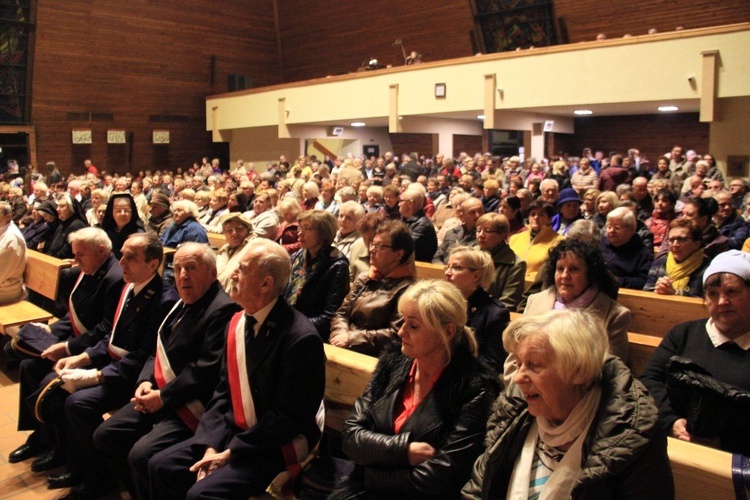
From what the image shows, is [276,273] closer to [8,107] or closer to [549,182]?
[549,182]

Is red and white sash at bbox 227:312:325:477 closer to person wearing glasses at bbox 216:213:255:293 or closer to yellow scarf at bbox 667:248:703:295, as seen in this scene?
person wearing glasses at bbox 216:213:255:293

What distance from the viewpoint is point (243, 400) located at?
270 centimetres

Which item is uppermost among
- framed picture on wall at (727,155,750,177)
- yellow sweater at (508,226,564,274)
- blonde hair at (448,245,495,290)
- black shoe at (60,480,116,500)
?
framed picture on wall at (727,155,750,177)

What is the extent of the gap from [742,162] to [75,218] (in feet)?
30.5

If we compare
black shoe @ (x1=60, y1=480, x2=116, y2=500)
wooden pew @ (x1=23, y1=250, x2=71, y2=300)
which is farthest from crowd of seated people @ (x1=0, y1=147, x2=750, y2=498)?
wooden pew @ (x1=23, y1=250, x2=71, y2=300)

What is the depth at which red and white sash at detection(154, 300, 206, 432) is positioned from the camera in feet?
9.79

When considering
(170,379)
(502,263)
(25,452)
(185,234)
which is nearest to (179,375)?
(170,379)

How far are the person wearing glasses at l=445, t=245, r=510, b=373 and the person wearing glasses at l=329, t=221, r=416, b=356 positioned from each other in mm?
432

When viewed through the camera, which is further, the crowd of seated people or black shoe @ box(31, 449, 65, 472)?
black shoe @ box(31, 449, 65, 472)

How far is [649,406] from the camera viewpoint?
5.53 feet

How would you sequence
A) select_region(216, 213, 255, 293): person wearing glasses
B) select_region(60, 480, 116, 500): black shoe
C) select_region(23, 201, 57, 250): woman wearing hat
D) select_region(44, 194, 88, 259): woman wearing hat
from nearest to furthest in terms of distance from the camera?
select_region(60, 480, 116, 500): black shoe → select_region(216, 213, 255, 293): person wearing glasses → select_region(44, 194, 88, 259): woman wearing hat → select_region(23, 201, 57, 250): woman wearing hat

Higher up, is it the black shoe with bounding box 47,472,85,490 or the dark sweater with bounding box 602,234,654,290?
the dark sweater with bounding box 602,234,654,290

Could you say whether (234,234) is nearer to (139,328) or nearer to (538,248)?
(139,328)

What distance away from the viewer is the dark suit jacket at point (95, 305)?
380 centimetres
